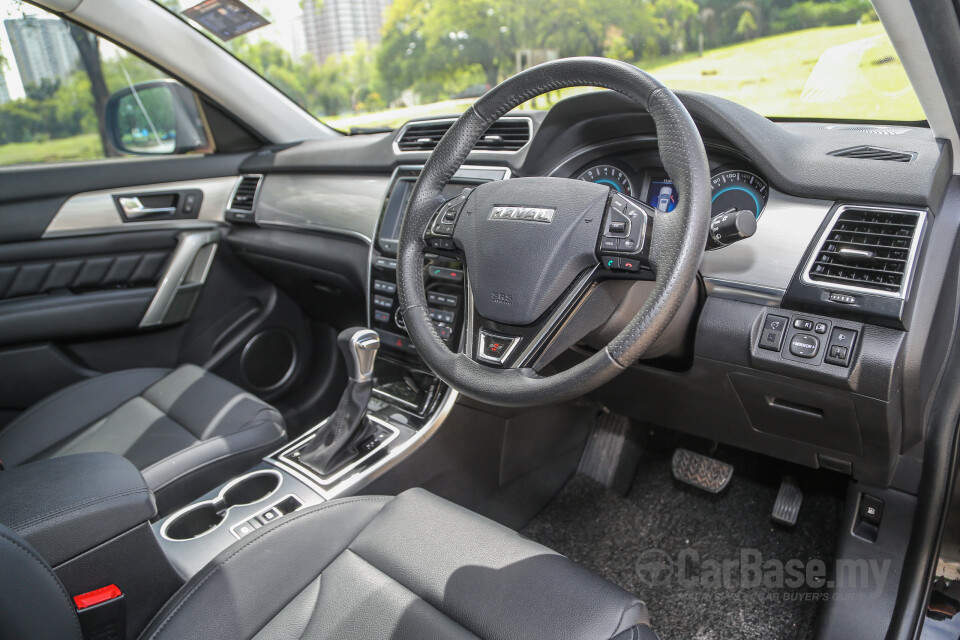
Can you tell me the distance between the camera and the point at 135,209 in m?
2.38

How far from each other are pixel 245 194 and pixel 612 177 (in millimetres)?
1552

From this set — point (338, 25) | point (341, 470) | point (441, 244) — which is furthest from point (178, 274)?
point (441, 244)

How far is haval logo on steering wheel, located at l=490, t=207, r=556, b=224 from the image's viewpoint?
1.11 m

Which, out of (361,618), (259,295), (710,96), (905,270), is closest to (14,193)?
(259,295)

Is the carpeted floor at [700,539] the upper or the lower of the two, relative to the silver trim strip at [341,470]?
lower

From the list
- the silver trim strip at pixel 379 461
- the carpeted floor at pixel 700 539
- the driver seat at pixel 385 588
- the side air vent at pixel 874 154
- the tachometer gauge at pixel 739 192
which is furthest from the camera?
the carpeted floor at pixel 700 539

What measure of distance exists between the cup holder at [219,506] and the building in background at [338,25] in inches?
61.1

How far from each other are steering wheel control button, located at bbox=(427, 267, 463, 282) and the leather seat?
1.97 ft

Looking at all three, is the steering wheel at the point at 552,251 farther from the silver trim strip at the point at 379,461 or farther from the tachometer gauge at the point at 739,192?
the silver trim strip at the point at 379,461

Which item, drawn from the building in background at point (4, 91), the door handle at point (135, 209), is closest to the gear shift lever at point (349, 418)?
the door handle at point (135, 209)

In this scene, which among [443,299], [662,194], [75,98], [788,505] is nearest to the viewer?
[662,194]

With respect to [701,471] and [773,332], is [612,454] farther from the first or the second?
[773,332]

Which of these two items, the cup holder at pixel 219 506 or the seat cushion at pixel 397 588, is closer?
the seat cushion at pixel 397 588

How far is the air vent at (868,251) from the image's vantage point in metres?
1.14
